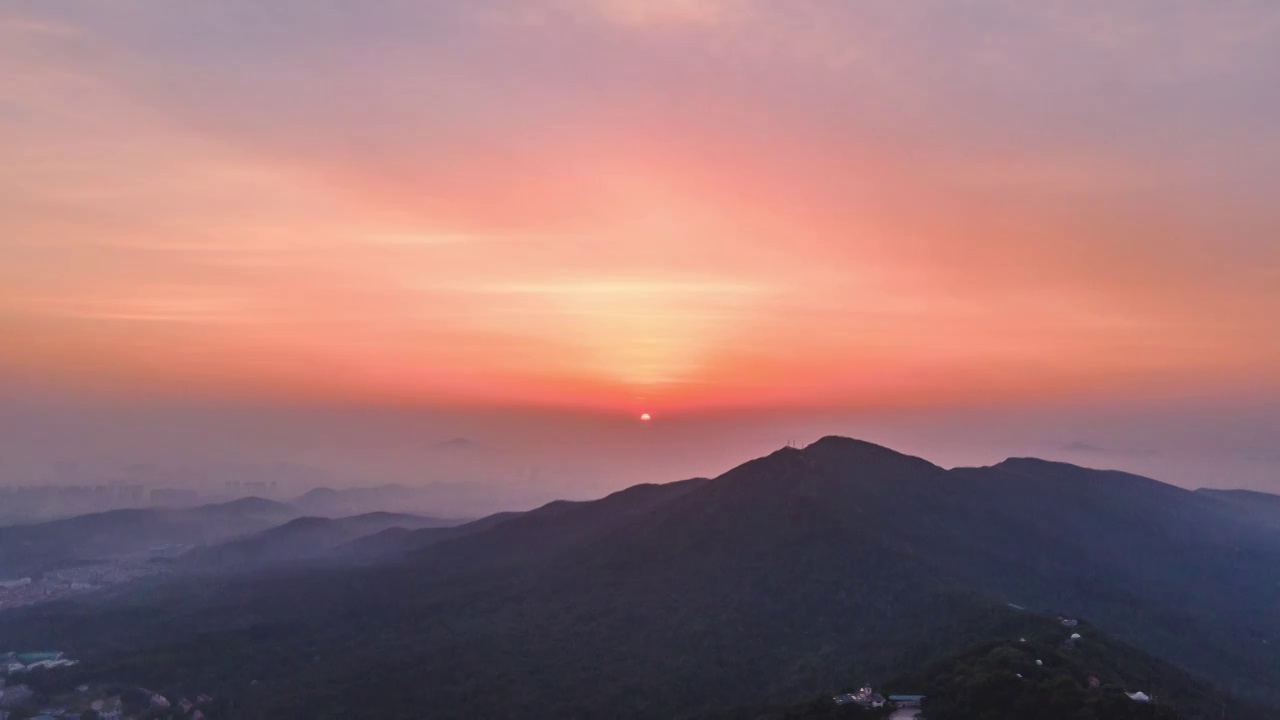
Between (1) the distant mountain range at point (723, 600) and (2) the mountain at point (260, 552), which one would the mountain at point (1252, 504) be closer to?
(1) the distant mountain range at point (723, 600)

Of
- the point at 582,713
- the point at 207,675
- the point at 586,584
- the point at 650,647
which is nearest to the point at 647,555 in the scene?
the point at 586,584

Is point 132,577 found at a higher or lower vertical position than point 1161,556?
lower

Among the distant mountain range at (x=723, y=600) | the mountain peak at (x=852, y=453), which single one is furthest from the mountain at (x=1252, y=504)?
the mountain peak at (x=852, y=453)

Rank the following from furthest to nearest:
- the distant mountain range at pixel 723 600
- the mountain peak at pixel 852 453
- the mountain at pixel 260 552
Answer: the mountain at pixel 260 552
the mountain peak at pixel 852 453
the distant mountain range at pixel 723 600

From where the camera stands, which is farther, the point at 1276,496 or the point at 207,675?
the point at 1276,496

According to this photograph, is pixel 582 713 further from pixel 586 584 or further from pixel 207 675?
pixel 207 675

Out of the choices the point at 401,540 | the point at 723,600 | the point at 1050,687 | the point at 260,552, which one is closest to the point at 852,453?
the point at 723,600

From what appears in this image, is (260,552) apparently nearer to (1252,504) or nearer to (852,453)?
(852,453)
